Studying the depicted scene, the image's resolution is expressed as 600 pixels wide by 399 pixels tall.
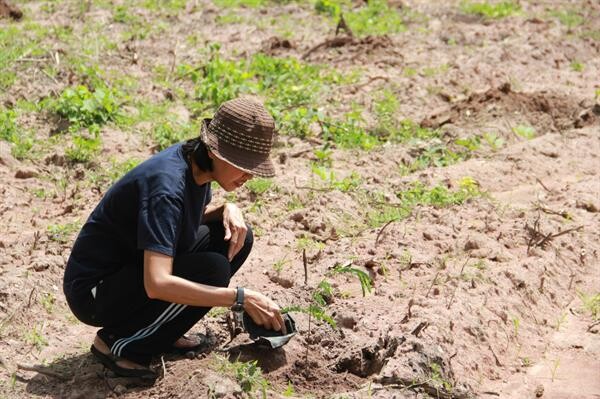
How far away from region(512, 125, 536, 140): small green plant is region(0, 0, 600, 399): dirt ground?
0.04 metres

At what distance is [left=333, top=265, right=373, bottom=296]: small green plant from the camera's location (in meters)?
4.45

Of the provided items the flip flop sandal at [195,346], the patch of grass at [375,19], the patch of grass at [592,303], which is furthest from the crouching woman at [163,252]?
the patch of grass at [375,19]

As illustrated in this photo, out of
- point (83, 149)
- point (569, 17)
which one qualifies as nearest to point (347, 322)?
point (83, 149)

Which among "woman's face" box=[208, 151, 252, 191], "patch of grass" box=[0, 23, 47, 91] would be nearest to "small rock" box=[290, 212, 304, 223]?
"woman's face" box=[208, 151, 252, 191]

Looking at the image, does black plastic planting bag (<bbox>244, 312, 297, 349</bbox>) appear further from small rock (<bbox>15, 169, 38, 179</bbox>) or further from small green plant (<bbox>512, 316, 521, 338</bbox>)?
small rock (<bbox>15, 169, 38, 179</bbox>)

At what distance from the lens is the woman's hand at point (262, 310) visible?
3758 mm

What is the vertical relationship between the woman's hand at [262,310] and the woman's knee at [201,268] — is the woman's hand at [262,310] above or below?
below

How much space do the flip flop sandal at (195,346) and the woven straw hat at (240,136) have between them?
0.95 metres

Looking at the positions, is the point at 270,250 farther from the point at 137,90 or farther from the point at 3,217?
the point at 137,90

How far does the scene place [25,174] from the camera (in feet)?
20.3

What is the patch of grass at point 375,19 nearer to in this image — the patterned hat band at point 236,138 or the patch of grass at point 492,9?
the patch of grass at point 492,9

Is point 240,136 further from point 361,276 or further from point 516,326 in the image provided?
point 516,326

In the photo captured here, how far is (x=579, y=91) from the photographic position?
8109 mm

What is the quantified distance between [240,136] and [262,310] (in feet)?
2.31
